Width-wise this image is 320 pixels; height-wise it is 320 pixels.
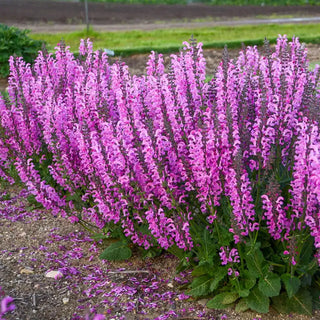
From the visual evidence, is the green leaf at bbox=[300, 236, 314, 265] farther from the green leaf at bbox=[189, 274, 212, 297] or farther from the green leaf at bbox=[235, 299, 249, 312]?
the green leaf at bbox=[189, 274, 212, 297]

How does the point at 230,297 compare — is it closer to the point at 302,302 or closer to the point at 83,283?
the point at 302,302

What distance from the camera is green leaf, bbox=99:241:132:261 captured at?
13.9 ft

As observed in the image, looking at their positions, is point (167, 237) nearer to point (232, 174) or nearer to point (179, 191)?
point (179, 191)

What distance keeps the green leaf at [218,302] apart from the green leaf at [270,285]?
13.9 inches

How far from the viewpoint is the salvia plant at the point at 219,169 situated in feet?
10.6

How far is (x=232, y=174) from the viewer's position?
3270mm

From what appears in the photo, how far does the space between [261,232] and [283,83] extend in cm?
110

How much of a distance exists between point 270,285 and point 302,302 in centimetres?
37

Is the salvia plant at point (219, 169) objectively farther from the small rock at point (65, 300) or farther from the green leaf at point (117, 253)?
the small rock at point (65, 300)

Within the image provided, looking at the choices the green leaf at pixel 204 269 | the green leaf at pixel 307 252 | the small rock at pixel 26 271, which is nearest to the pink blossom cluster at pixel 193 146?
the green leaf at pixel 307 252

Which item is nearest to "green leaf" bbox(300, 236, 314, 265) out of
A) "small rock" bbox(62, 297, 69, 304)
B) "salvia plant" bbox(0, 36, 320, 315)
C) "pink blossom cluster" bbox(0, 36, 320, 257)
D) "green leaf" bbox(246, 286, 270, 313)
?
"salvia plant" bbox(0, 36, 320, 315)

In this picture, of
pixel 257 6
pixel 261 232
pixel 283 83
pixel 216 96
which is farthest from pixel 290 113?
pixel 257 6

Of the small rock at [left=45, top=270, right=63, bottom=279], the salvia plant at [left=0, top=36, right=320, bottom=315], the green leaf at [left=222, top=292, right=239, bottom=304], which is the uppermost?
the salvia plant at [left=0, top=36, right=320, bottom=315]

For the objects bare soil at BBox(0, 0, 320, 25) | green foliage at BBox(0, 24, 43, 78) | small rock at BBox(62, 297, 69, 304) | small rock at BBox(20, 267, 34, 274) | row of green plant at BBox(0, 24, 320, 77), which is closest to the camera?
small rock at BBox(62, 297, 69, 304)
